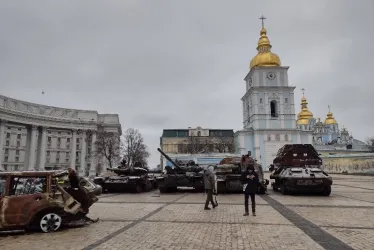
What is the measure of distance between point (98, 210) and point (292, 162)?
11800mm

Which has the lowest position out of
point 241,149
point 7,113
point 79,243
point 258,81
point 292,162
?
point 79,243

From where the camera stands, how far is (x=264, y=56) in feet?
236

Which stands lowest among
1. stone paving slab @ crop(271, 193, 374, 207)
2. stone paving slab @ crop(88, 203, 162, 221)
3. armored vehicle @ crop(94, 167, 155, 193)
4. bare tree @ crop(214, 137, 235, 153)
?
stone paving slab @ crop(88, 203, 162, 221)

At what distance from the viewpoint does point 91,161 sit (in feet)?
293

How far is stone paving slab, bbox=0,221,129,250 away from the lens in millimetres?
6086

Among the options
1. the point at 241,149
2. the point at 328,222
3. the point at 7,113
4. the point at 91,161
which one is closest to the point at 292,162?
the point at 328,222

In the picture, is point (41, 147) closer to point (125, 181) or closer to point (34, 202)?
point (125, 181)

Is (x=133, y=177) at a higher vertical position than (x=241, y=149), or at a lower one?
lower

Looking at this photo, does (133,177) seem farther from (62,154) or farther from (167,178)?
(62,154)

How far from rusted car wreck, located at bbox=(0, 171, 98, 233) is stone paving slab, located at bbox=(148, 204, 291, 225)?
7.92ft

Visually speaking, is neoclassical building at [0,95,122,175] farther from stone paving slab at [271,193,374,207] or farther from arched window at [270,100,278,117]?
stone paving slab at [271,193,374,207]

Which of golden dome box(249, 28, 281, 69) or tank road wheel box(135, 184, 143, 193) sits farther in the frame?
golden dome box(249, 28, 281, 69)

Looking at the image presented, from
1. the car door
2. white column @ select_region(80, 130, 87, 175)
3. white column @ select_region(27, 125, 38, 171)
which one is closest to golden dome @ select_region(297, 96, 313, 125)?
white column @ select_region(80, 130, 87, 175)

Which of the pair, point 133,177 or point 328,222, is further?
point 133,177
